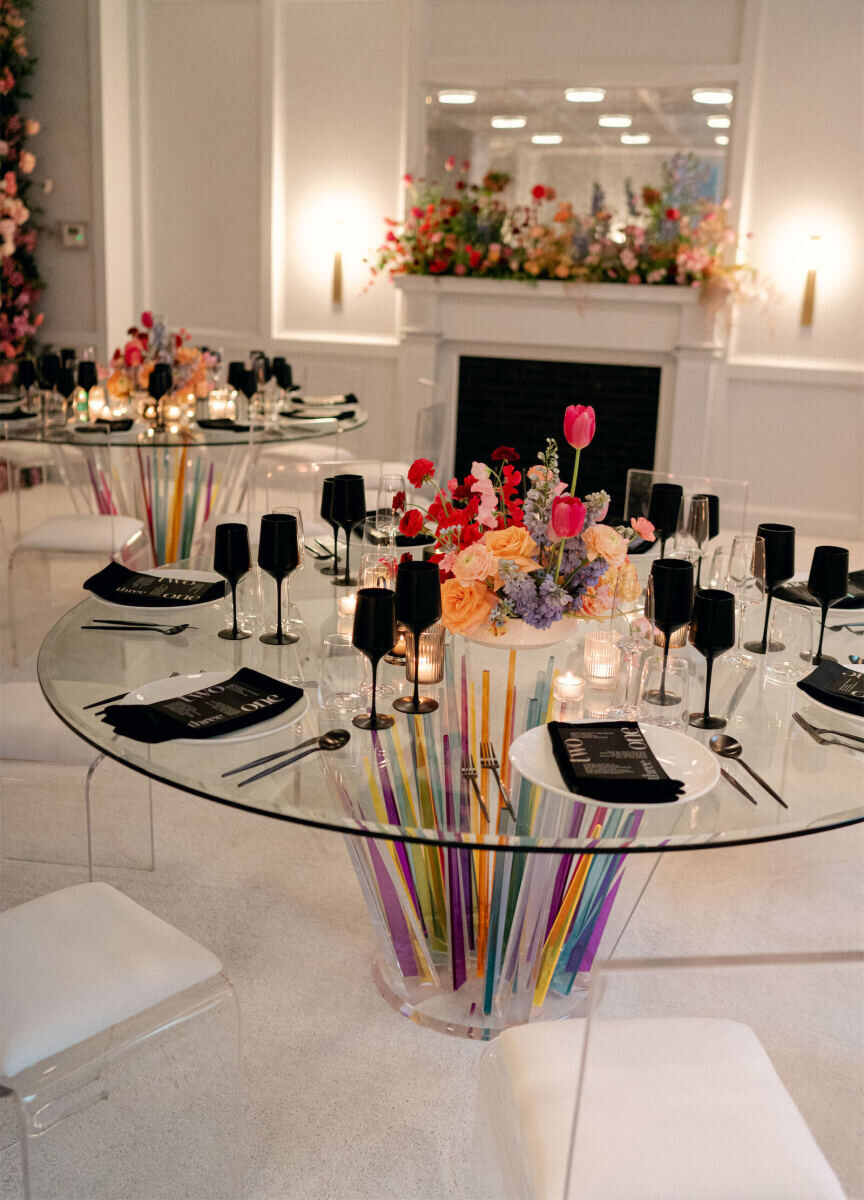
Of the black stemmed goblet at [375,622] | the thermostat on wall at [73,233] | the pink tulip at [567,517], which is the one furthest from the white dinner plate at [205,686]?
the thermostat on wall at [73,233]

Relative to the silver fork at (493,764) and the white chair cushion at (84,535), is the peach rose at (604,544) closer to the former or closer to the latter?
the silver fork at (493,764)

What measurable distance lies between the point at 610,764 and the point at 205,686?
27.3 inches

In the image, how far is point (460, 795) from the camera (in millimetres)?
1534

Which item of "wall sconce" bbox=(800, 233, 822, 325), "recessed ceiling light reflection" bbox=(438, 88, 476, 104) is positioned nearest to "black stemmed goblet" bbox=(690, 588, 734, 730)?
"wall sconce" bbox=(800, 233, 822, 325)

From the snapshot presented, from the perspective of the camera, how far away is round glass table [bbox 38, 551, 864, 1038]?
4.84ft

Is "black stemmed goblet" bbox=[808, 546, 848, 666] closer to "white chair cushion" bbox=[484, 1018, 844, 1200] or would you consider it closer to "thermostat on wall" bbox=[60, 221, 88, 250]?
"white chair cushion" bbox=[484, 1018, 844, 1200]

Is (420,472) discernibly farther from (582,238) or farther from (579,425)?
(582,238)

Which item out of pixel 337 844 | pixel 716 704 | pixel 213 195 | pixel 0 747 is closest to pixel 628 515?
pixel 337 844

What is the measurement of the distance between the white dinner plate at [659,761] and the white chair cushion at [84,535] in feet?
8.21

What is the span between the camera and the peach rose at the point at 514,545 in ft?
6.30

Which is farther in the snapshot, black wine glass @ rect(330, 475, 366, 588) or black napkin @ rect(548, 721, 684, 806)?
black wine glass @ rect(330, 475, 366, 588)

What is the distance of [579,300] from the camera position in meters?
5.89

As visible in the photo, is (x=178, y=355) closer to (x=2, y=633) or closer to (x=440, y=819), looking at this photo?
(x=2, y=633)

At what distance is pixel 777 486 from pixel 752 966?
17.2 feet
